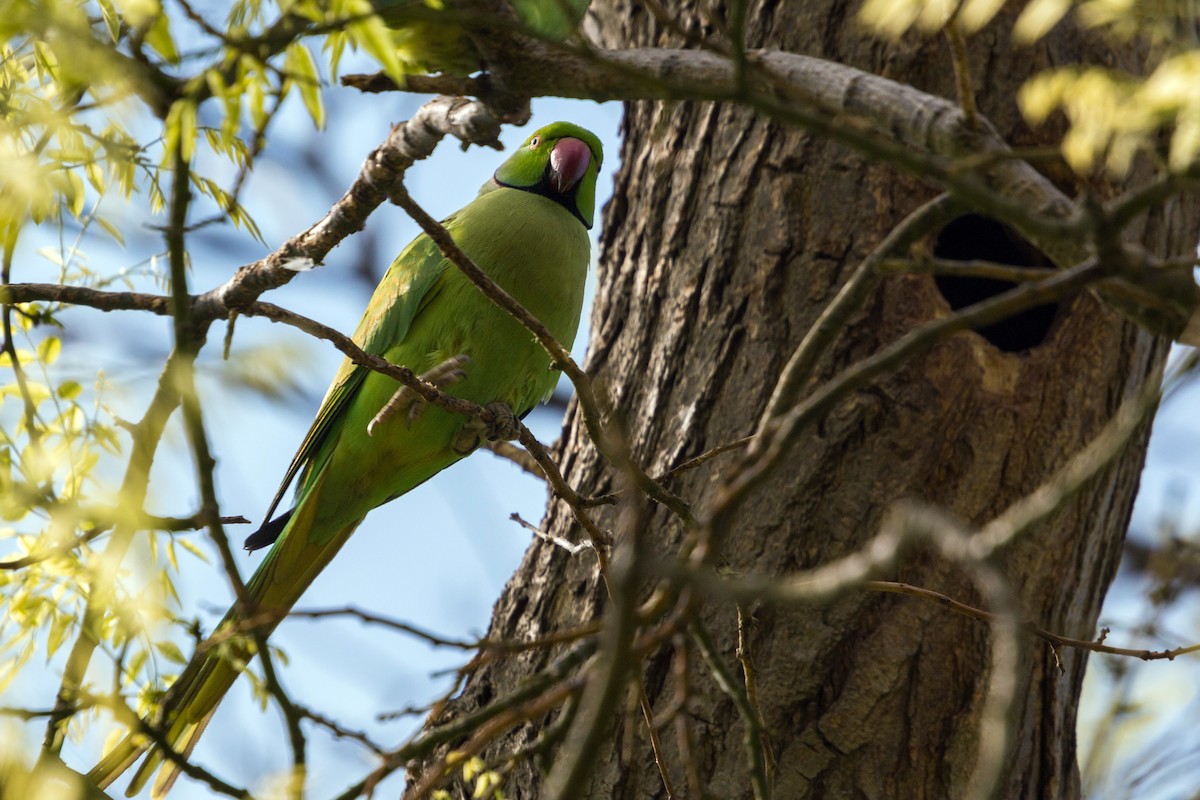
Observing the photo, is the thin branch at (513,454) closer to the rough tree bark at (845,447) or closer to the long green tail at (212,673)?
the rough tree bark at (845,447)

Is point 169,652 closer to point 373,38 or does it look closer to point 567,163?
point 373,38

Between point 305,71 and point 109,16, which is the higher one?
point 109,16

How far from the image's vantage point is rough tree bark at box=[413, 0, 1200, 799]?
8.41ft

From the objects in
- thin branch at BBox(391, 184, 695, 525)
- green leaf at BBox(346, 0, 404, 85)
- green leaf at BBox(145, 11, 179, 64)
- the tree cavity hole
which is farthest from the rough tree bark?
green leaf at BBox(145, 11, 179, 64)

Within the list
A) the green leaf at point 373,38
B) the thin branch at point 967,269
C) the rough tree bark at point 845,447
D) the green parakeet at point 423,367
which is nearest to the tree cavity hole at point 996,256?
the rough tree bark at point 845,447

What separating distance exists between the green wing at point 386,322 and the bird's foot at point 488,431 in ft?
1.17

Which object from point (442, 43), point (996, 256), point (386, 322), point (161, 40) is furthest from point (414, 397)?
point (996, 256)

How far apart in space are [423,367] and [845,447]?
4.38 ft

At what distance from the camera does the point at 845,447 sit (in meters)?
2.73

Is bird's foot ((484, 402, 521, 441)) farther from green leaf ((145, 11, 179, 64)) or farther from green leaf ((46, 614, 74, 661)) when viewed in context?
green leaf ((145, 11, 179, 64))

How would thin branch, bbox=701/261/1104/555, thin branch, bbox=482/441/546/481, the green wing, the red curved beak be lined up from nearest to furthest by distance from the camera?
thin branch, bbox=701/261/1104/555 < the green wing < thin branch, bbox=482/441/546/481 < the red curved beak

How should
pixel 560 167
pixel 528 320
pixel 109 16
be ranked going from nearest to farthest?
1. pixel 528 320
2. pixel 109 16
3. pixel 560 167

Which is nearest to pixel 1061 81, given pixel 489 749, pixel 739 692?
pixel 739 692

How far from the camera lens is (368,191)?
2.11 metres
